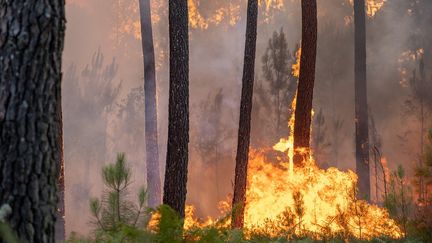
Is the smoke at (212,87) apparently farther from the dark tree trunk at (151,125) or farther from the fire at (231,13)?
the dark tree trunk at (151,125)

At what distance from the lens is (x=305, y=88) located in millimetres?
11039

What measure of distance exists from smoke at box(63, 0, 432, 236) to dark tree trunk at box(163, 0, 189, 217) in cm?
1752

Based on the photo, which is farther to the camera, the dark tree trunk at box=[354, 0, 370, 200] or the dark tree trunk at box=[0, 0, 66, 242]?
the dark tree trunk at box=[354, 0, 370, 200]

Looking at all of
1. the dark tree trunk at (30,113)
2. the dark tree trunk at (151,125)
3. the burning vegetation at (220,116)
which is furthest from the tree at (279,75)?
the dark tree trunk at (30,113)

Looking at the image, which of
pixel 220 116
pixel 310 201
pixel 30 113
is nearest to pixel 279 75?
pixel 220 116

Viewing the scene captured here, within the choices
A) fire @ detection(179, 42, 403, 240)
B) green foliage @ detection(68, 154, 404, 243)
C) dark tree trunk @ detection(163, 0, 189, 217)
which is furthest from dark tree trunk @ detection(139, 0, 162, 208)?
green foliage @ detection(68, 154, 404, 243)

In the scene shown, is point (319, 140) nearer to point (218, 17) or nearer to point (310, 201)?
point (218, 17)

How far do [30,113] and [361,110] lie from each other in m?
15.5

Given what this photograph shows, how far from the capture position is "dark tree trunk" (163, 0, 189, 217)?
812cm

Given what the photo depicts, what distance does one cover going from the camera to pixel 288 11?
30.5 meters

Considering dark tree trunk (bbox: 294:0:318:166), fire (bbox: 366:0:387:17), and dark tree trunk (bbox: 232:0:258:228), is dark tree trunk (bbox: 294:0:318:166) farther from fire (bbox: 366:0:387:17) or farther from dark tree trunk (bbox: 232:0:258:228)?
fire (bbox: 366:0:387:17)

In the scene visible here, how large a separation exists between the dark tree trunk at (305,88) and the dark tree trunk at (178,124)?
342 centimetres

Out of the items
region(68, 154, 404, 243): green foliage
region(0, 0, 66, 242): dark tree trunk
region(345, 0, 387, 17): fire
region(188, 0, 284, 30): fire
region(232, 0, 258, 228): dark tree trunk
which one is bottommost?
region(68, 154, 404, 243): green foliage

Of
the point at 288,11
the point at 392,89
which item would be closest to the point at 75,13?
the point at 288,11
